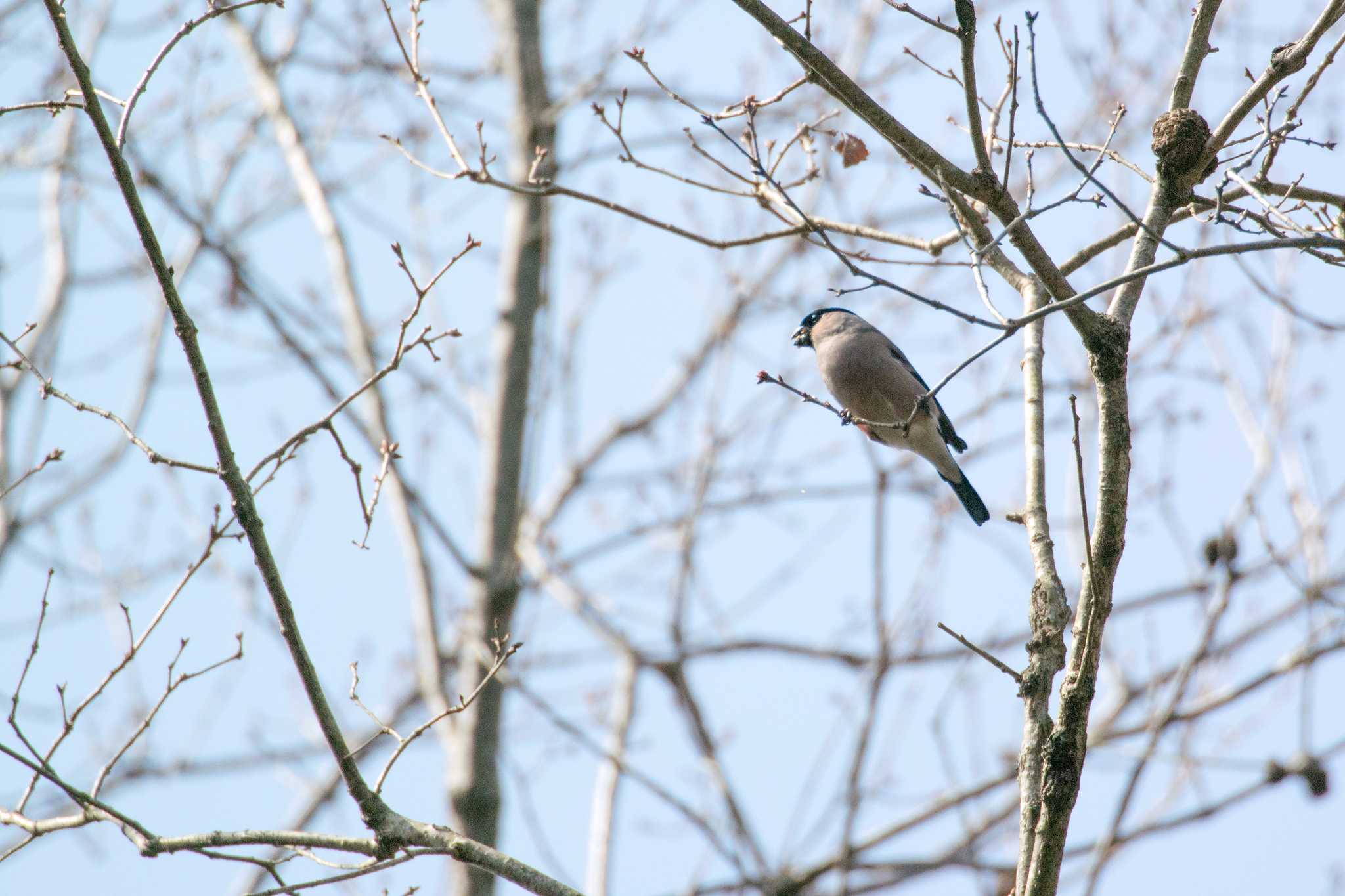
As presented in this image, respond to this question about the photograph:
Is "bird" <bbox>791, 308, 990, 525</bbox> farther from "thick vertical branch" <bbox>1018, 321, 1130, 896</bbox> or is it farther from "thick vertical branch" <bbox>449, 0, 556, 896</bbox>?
"thick vertical branch" <bbox>1018, 321, 1130, 896</bbox>

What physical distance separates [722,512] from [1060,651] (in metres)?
5.03

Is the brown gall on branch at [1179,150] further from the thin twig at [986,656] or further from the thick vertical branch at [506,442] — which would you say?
the thick vertical branch at [506,442]

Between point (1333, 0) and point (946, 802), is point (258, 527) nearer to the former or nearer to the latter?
point (1333, 0)

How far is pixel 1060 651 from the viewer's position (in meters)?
2.55

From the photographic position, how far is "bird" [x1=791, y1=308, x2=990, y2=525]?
16.2 ft

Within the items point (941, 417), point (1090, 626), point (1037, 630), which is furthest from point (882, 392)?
point (1090, 626)

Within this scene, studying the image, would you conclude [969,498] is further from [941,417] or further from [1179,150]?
[1179,150]

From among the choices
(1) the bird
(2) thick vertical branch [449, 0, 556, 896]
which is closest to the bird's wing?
(1) the bird

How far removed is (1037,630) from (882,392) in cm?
245

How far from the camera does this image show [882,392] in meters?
4.96

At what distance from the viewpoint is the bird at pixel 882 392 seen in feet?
16.2

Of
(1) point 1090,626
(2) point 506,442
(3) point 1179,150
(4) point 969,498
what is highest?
(2) point 506,442

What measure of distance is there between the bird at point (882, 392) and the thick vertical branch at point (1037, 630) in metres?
1.79

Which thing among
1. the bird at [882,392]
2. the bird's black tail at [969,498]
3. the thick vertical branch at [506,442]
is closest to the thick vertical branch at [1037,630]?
the bird at [882,392]
